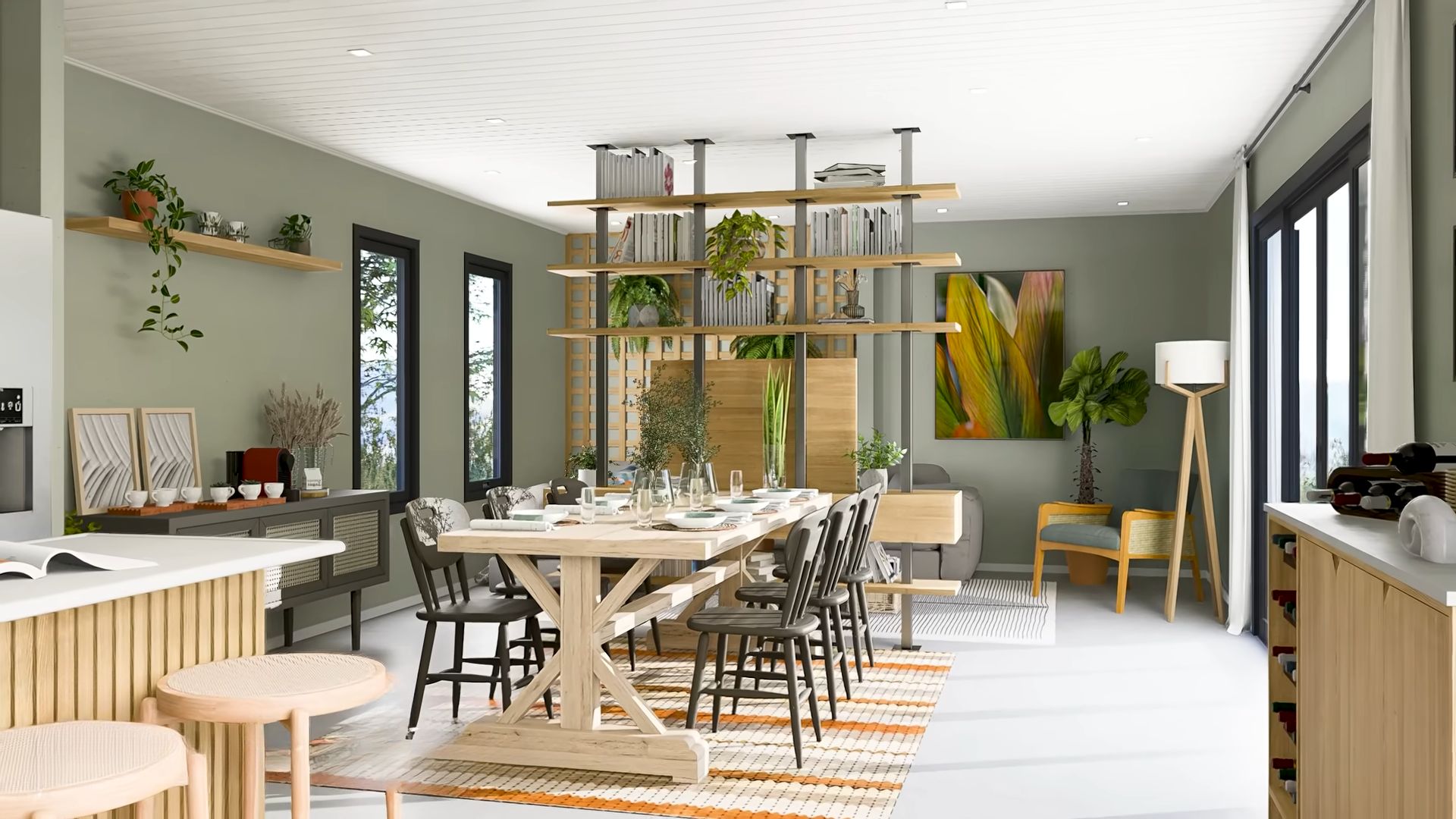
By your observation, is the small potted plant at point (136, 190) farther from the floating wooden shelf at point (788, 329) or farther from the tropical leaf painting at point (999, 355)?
the tropical leaf painting at point (999, 355)

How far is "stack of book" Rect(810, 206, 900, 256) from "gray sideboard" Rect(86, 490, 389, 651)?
272 centimetres

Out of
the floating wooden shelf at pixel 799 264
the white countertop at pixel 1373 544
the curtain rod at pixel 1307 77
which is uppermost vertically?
the curtain rod at pixel 1307 77

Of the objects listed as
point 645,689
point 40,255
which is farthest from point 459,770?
point 40,255

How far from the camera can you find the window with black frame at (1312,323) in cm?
443

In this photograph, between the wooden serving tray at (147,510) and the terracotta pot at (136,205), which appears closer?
the wooden serving tray at (147,510)

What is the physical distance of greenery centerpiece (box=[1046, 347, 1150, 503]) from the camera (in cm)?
818

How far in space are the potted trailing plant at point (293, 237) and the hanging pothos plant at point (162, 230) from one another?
23.1 inches

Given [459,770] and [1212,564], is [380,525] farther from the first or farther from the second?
[1212,564]

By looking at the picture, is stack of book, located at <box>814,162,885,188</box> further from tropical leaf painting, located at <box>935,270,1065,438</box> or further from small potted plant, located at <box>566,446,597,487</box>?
tropical leaf painting, located at <box>935,270,1065,438</box>

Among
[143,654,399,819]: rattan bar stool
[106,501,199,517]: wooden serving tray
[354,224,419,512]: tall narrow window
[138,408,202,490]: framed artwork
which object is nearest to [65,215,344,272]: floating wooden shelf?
[354,224,419,512]: tall narrow window

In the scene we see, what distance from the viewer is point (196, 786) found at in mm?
2141

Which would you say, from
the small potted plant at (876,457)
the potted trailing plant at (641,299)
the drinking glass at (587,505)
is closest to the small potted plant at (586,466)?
the potted trailing plant at (641,299)

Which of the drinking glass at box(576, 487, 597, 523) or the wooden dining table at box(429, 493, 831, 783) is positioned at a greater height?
the drinking glass at box(576, 487, 597, 523)

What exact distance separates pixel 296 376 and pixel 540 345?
289 centimetres
